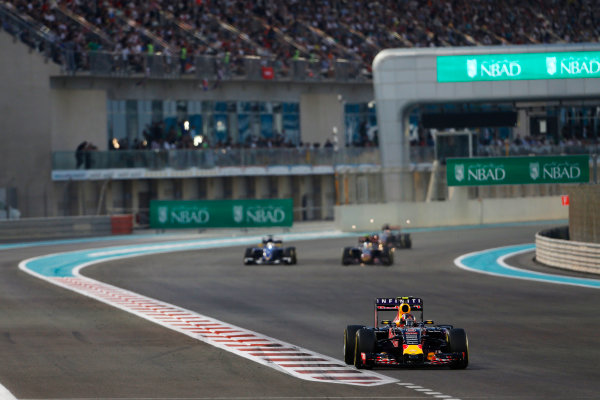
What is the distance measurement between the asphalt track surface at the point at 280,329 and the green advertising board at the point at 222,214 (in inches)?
535

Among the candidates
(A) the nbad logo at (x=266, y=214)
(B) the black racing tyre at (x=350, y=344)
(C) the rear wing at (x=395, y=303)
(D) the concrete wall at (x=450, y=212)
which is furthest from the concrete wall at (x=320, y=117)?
(B) the black racing tyre at (x=350, y=344)

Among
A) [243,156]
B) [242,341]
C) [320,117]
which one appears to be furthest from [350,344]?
Answer: [320,117]

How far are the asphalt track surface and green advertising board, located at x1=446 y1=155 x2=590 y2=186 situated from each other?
12.0 meters

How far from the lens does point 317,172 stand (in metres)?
55.0

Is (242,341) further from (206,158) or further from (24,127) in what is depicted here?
(24,127)

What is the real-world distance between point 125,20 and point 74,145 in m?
5.97

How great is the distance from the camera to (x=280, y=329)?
17.6m

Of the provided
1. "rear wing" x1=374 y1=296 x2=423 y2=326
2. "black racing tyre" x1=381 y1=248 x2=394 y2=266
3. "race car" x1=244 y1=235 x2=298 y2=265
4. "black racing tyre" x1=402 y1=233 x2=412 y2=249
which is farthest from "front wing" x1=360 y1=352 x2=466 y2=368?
"black racing tyre" x1=402 y1=233 x2=412 y2=249

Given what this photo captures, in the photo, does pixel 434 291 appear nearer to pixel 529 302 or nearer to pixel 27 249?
pixel 529 302

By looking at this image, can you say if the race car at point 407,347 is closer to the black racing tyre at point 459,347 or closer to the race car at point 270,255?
the black racing tyre at point 459,347

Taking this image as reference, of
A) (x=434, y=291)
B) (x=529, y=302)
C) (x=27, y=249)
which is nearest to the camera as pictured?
(x=529, y=302)

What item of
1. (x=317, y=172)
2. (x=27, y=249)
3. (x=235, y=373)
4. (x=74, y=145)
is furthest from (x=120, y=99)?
(x=235, y=373)

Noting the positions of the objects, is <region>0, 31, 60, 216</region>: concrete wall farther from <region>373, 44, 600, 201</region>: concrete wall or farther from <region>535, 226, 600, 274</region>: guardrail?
<region>535, 226, 600, 274</region>: guardrail

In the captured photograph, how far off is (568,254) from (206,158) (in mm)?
25400
